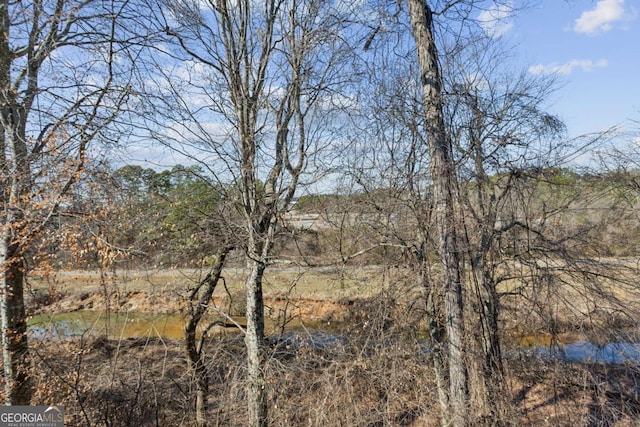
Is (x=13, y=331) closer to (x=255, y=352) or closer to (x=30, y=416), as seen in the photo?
(x=30, y=416)

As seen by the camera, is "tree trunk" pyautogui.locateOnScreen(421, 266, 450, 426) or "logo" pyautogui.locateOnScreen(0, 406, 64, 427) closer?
"logo" pyautogui.locateOnScreen(0, 406, 64, 427)

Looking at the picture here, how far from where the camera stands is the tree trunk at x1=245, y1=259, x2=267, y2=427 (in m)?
4.49

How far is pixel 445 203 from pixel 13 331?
6423 millimetres

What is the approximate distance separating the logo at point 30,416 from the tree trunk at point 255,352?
2500mm

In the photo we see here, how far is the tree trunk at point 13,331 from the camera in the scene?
16.9 feet

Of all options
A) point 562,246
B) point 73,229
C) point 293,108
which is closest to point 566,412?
point 562,246

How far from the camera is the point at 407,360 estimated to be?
16.8ft

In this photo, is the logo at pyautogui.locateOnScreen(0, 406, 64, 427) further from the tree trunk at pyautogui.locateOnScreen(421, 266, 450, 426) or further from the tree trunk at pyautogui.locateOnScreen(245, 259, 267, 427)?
the tree trunk at pyautogui.locateOnScreen(421, 266, 450, 426)

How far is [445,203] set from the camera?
15.4ft

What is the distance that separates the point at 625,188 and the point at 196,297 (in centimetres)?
802

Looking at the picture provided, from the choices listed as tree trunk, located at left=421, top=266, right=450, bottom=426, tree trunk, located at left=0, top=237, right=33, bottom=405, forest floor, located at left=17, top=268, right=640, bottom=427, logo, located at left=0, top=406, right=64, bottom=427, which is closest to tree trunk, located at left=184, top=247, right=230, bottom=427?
forest floor, located at left=17, top=268, right=640, bottom=427

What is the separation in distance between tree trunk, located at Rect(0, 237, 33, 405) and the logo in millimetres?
537

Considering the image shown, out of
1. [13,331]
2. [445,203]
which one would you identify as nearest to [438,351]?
[445,203]

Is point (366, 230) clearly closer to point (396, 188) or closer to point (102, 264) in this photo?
point (396, 188)
